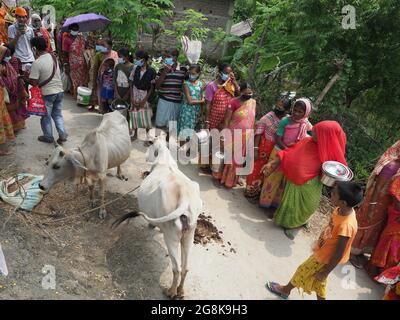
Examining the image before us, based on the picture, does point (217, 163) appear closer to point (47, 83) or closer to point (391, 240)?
point (391, 240)

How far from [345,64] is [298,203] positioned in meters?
3.56

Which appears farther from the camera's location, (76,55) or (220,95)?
(76,55)

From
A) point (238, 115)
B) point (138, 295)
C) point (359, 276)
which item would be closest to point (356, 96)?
point (238, 115)

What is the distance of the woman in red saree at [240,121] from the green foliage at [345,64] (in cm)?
235

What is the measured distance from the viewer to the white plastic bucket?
772cm

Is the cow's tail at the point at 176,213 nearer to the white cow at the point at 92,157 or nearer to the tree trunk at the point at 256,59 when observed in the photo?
the white cow at the point at 92,157

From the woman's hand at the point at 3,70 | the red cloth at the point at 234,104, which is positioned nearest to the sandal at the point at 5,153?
the woman's hand at the point at 3,70

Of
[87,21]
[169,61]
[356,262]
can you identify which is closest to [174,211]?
[356,262]

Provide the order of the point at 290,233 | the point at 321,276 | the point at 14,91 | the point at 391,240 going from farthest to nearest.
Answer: the point at 14,91 < the point at 290,233 < the point at 391,240 < the point at 321,276

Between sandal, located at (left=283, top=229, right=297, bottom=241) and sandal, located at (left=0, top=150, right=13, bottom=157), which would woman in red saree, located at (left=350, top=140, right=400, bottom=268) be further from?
sandal, located at (left=0, top=150, right=13, bottom=157)

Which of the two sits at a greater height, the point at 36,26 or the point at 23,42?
the point at 36,26

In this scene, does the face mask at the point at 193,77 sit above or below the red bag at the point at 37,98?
above

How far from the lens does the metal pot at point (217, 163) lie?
20.7ft

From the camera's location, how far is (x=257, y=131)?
5.79 m
